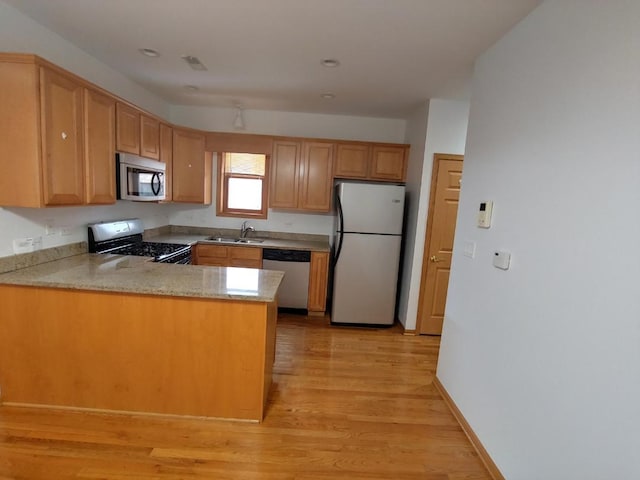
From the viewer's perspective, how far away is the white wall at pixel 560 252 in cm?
114

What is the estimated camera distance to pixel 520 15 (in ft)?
5.90

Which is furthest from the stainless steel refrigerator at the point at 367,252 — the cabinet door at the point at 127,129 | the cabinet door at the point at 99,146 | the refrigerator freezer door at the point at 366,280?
the cabinet door at the point at 99,146

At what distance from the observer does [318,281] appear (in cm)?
396

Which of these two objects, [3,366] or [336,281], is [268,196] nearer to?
[336,281]

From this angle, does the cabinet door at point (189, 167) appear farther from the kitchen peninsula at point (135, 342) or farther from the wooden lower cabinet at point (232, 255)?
the kitchen peninsula at point (135, 342)

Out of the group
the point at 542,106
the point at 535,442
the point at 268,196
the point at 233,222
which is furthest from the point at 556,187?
the point at 233,222

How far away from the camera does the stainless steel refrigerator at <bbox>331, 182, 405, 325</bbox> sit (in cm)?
364

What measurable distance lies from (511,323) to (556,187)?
29.9 inches

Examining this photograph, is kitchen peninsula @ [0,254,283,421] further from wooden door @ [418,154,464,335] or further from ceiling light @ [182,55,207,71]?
wooden door @ [418,154,464,335]

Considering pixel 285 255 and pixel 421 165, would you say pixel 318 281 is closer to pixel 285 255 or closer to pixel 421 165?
pixel 285 255

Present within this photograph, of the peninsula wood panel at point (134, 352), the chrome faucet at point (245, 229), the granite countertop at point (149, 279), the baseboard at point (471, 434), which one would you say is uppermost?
the chrome faucet at point (245, 229)

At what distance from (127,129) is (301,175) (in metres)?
1.96

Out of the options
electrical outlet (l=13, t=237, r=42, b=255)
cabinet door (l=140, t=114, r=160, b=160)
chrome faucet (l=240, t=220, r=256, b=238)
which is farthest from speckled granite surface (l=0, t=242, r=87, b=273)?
chrome faucet (l=240, t=220, r=256, b=238)

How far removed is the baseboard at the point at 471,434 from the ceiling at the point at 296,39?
2541mm
